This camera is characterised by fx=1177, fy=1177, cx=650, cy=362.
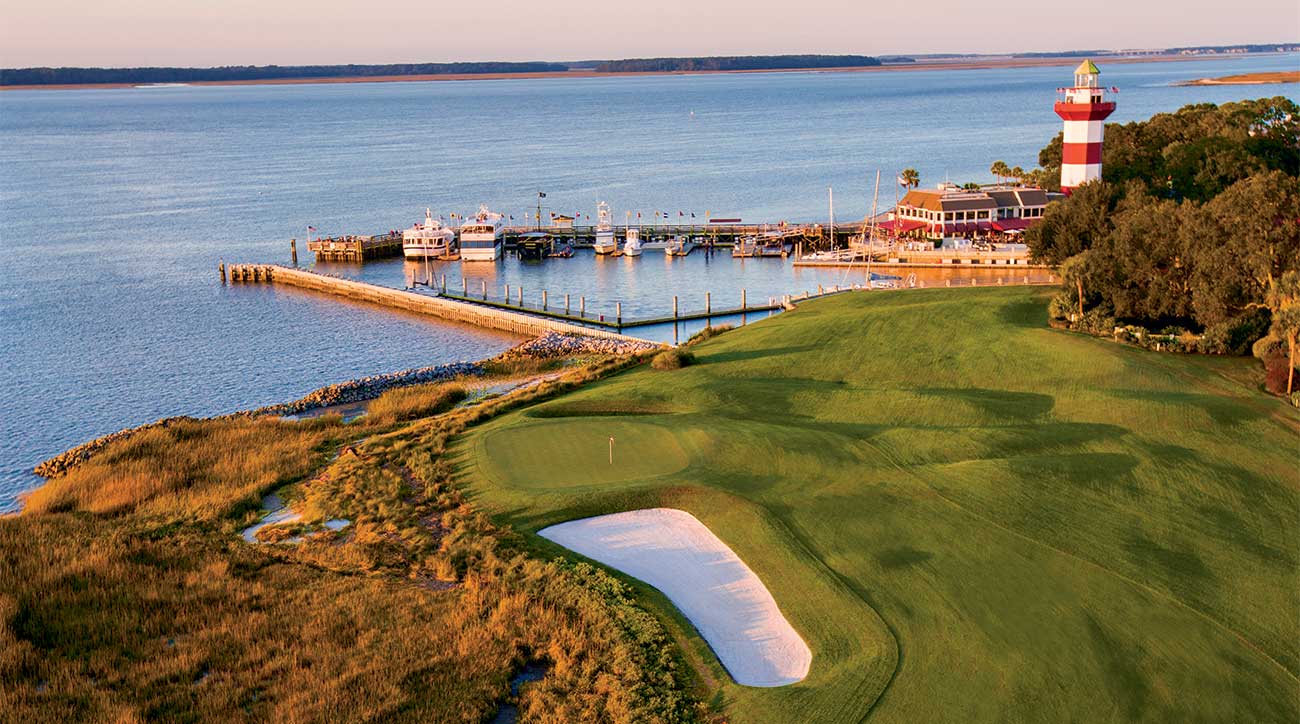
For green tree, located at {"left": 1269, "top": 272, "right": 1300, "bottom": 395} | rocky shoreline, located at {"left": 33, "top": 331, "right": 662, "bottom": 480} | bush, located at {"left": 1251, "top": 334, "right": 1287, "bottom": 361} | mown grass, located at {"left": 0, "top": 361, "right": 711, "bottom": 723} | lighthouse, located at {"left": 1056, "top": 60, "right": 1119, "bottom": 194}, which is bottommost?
mown grass, located at {"left": 0, "top": 361, "right": 711, "bottom": 723}

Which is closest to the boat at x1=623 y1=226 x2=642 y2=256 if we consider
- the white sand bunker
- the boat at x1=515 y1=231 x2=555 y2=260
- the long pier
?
the boat at x1=515 y1=231 x2=555 y2=260

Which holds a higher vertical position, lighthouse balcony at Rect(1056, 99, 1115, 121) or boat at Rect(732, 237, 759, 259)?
lighthouse balcony at Rect(1056, 99, 1115, 121)

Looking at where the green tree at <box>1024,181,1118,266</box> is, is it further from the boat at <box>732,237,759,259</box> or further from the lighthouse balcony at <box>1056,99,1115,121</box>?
the boat at <box>732,237,759,259</box>

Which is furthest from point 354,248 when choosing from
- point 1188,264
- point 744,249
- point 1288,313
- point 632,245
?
point 1288,313

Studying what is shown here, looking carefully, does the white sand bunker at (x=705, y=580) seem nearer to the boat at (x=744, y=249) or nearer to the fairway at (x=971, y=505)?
the fairway at (x=971, y=505)

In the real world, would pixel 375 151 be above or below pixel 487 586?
above

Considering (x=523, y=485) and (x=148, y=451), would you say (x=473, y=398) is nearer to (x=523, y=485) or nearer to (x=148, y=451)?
(x=148, y=451)

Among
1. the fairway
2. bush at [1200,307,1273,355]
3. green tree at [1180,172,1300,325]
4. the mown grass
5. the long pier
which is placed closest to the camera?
the fairway

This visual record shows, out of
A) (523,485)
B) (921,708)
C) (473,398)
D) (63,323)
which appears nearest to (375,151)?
(63,323)
